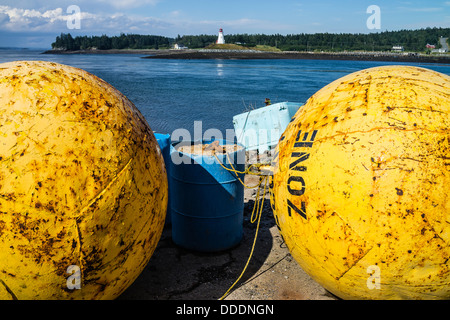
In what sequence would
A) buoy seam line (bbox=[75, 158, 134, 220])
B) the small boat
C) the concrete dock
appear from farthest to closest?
the small boat, the concrete dock, buoy seam line (bbox=[75, 158, 134, 220])

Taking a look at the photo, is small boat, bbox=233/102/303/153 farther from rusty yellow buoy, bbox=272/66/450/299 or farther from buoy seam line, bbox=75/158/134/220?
buoy seam line, bbox=75/158/134/220

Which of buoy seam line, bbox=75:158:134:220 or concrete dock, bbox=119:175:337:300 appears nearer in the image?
buoy seam line, bbox=75:158:134:220

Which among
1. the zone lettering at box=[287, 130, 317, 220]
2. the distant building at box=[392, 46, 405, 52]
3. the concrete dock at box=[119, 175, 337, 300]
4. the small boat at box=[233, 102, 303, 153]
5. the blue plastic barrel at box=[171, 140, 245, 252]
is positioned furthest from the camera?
the distant building at box=[392, 46, 405, 52]

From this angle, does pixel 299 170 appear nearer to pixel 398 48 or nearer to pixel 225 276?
pixel 225 276

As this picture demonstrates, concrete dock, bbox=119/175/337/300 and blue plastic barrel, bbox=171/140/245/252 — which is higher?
blue plastic barrel, bbox=171/140/245/252

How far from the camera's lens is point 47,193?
2127 millimetres

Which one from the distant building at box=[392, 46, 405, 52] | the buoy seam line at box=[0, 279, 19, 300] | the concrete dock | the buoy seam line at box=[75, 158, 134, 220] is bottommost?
the concrete dock

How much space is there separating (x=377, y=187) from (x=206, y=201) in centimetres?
198

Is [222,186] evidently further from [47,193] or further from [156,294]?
[47,193]

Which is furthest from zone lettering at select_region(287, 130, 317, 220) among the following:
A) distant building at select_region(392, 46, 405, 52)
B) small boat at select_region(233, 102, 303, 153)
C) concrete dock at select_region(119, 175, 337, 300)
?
distant building at select_region(392, 46, 405, 52)

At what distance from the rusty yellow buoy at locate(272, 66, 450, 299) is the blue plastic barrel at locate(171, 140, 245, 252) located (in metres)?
1.12

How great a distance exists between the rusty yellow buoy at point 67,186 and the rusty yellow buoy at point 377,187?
127 centimetres

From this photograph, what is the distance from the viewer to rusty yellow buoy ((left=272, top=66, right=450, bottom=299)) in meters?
2.31

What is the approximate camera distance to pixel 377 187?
236cm
